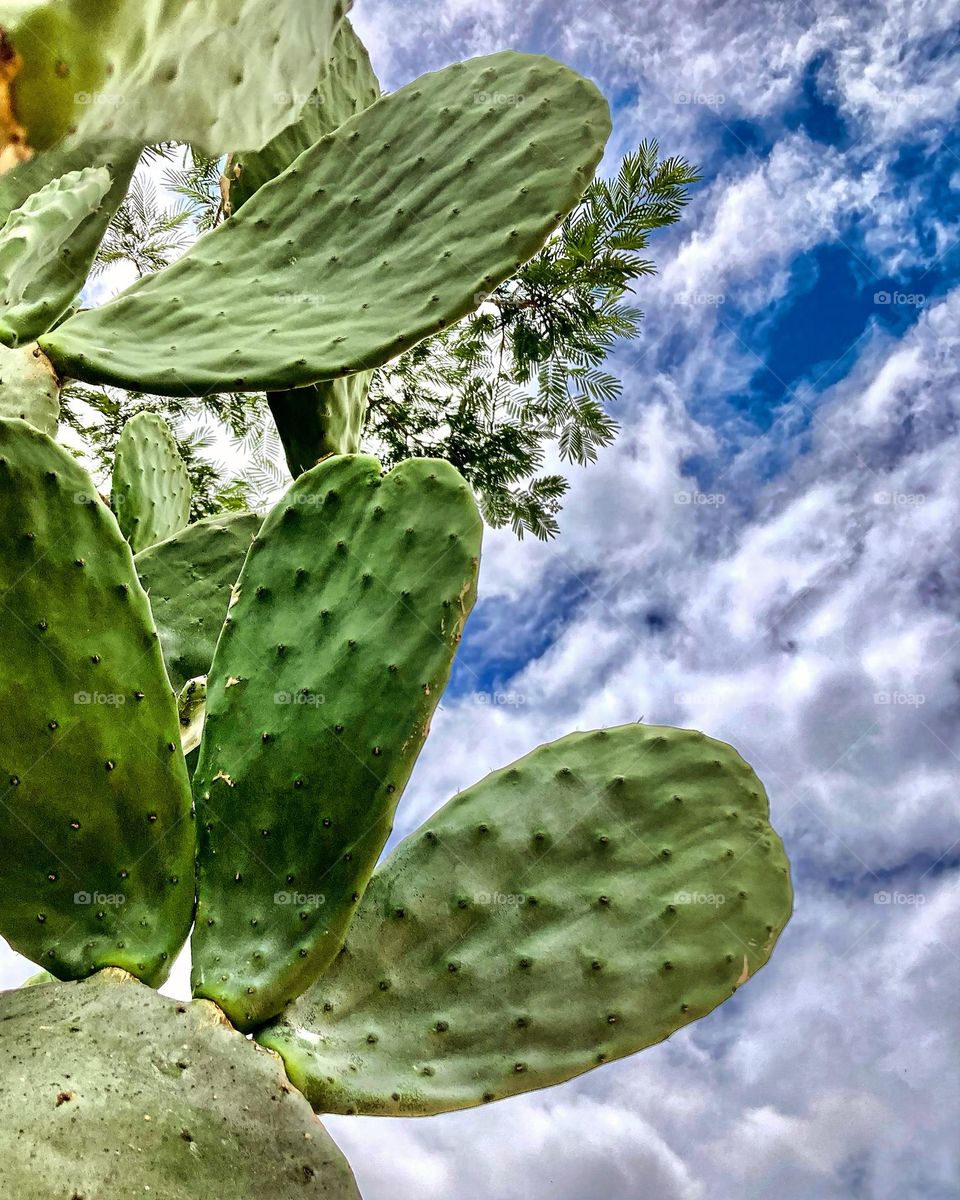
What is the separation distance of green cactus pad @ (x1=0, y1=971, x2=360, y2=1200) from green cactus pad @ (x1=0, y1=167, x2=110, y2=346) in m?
0.70

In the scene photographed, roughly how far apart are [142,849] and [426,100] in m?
1.05

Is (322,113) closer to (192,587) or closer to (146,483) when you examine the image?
(146,483)

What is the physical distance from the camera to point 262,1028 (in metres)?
0.81

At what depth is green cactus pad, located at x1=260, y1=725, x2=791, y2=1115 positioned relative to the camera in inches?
34.2

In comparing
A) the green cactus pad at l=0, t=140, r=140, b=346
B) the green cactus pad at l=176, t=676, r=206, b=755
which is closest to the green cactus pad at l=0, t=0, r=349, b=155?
the green cactus pad at l=0, t=140, r=140, b=346

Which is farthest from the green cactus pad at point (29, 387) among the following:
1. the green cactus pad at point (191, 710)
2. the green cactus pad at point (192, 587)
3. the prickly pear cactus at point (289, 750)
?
the green cactus pad at point (191, 710)

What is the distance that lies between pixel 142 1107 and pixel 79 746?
0.26m

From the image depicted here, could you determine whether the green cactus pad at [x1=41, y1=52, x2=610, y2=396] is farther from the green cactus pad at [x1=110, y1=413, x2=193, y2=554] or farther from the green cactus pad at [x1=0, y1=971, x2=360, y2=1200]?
the green cactus pad at [x1=0, y1=971, x2=360, y2=1200]

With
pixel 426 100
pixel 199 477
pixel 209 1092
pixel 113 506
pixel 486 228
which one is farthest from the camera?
pixel 199 477

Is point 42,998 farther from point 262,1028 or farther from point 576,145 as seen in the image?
point 576,145

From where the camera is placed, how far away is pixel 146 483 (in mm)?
1626

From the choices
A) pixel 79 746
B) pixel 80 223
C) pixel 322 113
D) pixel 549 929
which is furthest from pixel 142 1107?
pixel 322 113

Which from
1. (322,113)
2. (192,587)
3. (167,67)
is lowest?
(192,587)

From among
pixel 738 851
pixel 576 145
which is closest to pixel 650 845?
pixel 738 851
